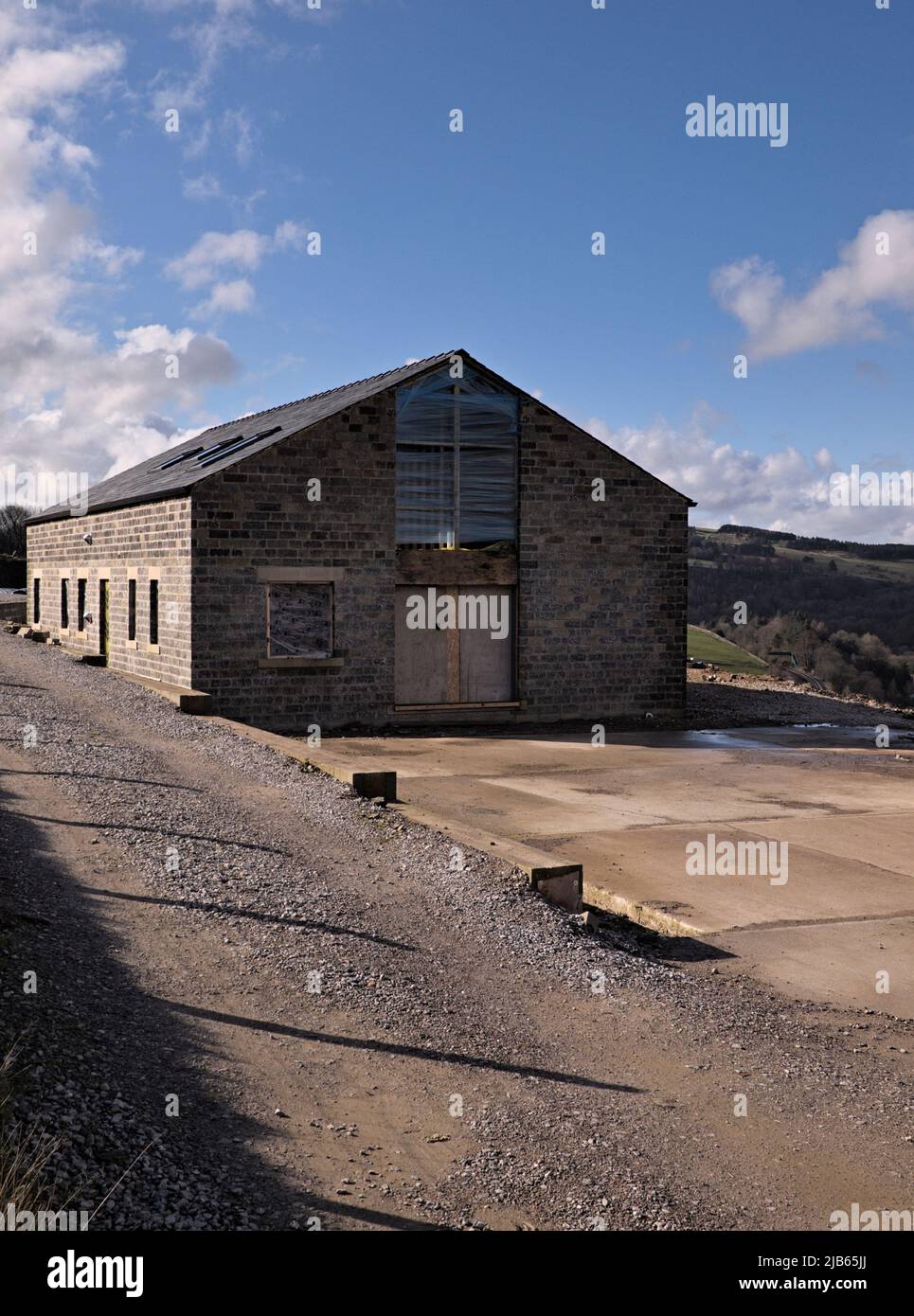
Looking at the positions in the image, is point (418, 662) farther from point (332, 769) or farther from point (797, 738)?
point (332, 769)

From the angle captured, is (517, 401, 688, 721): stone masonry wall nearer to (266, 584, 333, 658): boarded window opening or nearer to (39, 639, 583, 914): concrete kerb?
(266, 584, 333, 658): boarded window opening

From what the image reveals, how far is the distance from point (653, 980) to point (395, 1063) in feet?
7.74

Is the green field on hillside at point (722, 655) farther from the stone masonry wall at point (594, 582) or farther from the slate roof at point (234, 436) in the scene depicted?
the slate roof at point (234, 436)

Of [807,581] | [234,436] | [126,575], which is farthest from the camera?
[807,581]

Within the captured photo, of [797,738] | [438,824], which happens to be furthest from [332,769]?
[797,738]

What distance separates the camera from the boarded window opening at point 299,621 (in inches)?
795

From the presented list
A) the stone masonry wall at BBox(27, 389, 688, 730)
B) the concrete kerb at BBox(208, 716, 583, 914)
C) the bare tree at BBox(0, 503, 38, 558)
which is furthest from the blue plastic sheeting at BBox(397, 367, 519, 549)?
the bare tree at BBox(0, 503, 38, 558)

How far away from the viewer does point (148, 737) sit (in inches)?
570

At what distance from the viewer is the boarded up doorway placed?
70.0 feet

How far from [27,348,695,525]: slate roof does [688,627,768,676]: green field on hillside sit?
1700 cm

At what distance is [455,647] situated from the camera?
71.1 feet

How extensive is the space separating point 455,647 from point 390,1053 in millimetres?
15946
